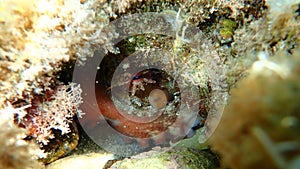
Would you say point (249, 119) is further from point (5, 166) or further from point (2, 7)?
point (2, 7)

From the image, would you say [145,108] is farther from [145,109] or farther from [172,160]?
[172,160]

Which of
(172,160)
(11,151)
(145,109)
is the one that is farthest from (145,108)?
(11,151)

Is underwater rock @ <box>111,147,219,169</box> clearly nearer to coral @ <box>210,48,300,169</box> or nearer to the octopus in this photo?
the octopus

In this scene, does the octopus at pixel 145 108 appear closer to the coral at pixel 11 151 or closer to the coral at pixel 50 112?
the coral at pixel 50 112

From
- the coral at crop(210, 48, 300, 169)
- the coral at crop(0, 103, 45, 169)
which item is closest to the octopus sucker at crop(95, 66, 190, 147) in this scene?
the coral at crop(0, 103, 45, 169)

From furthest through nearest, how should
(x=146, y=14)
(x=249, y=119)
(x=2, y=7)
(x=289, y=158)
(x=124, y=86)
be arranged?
1. (x=124, y=86)
2. (x=146, y=14)
3. (x=2, y=7)
4. (x=249, y=119)
5. (x=289, y=158)

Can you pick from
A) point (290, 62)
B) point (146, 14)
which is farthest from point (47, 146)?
point (290, 62)

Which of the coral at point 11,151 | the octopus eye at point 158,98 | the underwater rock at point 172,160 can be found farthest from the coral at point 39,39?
the underwater rock at point 172,160

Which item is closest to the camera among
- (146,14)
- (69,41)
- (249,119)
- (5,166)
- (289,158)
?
(289,158)
